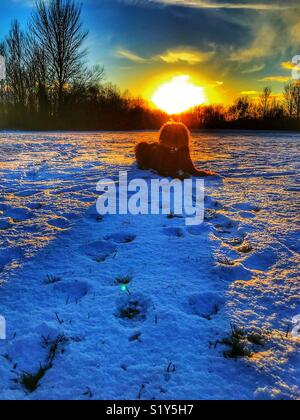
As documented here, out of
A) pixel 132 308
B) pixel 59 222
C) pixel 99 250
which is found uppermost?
pixel 59 222

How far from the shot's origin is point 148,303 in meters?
2.23

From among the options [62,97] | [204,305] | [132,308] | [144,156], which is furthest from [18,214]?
[62,97]

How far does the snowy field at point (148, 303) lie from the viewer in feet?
5.34

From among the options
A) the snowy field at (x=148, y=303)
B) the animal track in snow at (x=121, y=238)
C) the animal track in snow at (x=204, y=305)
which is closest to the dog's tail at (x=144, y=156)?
the snowy field at (x=148, y=303)

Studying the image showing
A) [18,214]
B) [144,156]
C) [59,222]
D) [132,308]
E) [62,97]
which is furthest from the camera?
[62,97]

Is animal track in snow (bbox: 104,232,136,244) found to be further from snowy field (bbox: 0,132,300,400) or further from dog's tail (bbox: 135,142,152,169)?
dog's tail (bbox: 135,142,152,169)

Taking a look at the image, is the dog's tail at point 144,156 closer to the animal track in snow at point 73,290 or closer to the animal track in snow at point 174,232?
the animal track in snow at point 174,232

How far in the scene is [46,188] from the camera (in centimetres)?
515

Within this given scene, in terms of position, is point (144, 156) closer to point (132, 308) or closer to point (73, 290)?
point (73, 290)

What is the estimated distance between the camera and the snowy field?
163 cm
